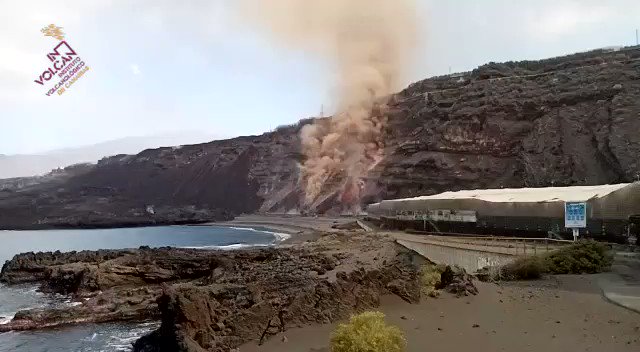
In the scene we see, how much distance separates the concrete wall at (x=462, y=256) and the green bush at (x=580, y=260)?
9.13ft

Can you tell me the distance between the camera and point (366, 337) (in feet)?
25.0

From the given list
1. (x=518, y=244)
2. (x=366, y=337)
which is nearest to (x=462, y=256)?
(x=518, y=244)

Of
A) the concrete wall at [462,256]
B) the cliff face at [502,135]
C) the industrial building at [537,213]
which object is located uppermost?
the cliff face at [502,135]

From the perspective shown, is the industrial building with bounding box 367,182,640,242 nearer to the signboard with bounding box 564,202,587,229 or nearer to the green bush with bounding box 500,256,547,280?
the signboard with bounding box 564,202,587,229

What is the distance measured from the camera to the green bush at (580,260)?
59.0 ft

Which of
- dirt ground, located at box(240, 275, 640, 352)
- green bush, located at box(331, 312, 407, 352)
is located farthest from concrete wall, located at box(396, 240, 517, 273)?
green bush, located at box(331, 312, 407, 352)

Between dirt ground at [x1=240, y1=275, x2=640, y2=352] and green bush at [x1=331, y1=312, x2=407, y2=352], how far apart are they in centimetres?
140

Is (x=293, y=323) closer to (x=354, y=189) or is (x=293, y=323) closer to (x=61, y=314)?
(x=61, y=314)

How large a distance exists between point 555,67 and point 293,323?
9199 centimetres

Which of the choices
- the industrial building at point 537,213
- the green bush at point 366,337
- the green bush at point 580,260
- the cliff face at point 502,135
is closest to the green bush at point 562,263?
the green bush at point 580,260

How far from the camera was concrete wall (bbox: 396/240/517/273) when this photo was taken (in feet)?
76.4

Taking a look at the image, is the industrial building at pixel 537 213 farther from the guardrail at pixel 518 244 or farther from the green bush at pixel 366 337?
the green bush at pixel 366 337

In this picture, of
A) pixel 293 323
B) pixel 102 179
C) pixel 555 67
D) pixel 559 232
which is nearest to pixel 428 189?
pixel 555 67

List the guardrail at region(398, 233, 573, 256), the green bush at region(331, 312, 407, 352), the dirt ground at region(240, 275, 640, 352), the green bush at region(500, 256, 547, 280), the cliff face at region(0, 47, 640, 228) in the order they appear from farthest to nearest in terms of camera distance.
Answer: the cliff face at region(0, 47, 640, 228)
the guardrail at region(398, 233, 573, 256)
the green bush at region(500, 256, 547, 280)
the dirt ground at region(240, 275, 640, 352)
the green bush at region(331, 312, 407, 352)
